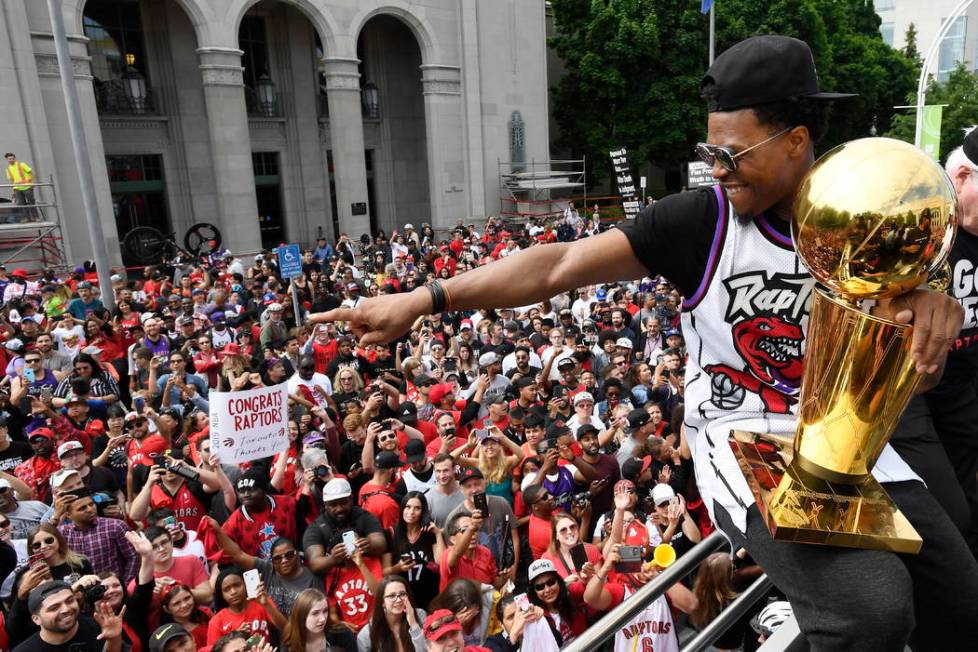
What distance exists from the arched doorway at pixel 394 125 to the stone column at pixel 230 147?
6862 mm

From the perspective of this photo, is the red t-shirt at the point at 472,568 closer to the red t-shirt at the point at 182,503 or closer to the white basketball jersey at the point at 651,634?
the white basketball jersey at the point at 651,634

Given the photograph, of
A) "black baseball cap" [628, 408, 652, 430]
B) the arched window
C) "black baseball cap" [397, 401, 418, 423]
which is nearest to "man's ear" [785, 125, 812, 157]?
"black baseball cap" [628, 408, 652, 430]

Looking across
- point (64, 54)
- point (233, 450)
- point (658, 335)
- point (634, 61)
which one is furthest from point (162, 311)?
point (634, 61)

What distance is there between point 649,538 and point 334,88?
853 inches

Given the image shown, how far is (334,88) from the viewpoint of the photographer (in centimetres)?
2406

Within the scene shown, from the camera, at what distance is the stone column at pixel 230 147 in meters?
21.6

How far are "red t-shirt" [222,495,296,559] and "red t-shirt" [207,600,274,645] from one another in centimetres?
88

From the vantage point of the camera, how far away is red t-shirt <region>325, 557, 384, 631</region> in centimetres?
551

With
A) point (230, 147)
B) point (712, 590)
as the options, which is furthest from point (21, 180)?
point (712, 590)

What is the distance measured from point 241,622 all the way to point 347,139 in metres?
21.6

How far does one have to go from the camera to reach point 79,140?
481 inches

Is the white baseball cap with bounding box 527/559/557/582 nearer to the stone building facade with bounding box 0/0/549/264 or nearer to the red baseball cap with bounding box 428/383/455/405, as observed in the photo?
the red baseball cap with bounding box 428/383/455/405

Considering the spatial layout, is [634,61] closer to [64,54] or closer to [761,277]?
[64,54]

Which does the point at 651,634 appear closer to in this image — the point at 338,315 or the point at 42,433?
the point at 338,315
